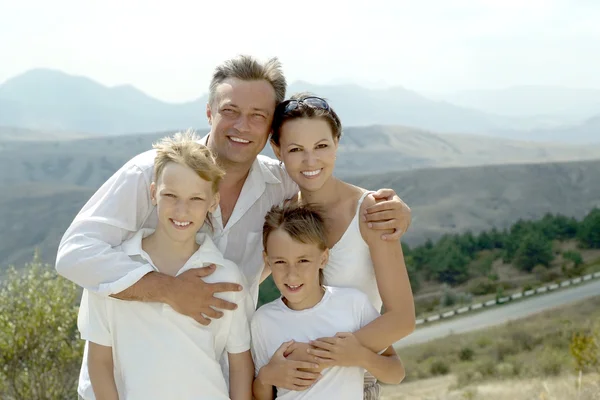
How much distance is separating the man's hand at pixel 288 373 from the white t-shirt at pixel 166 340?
19cm

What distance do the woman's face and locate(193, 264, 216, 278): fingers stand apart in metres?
0.70

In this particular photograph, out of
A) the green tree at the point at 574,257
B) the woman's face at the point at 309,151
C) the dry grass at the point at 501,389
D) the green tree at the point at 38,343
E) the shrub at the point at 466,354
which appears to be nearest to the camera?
the woman's face at the point at 309,151

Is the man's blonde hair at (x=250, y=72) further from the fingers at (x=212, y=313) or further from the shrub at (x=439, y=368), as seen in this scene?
the shrub at (x=439, y=368)

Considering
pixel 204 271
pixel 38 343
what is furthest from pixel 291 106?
pixel 38 343

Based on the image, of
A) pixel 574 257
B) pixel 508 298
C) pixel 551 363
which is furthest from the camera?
pixel 574 257

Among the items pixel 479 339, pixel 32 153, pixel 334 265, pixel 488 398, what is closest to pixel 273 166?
pixel 334 265

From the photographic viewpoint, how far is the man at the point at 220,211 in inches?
138

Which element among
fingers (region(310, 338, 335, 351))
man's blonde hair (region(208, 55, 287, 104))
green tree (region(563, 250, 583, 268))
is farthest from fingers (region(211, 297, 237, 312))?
green tree (region(563, 250, 583, 268))

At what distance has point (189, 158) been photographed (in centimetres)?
356

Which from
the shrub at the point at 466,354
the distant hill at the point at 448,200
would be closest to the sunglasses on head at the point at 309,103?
the shrub at the point at 466,354

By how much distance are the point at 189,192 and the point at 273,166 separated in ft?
4.04

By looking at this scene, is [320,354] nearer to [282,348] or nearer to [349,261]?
[282,348]

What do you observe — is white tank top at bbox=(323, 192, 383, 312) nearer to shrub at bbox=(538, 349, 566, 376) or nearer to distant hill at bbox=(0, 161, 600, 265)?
shrub at bbox=(538, 349, 566, 376)

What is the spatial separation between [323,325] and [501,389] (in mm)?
14056
